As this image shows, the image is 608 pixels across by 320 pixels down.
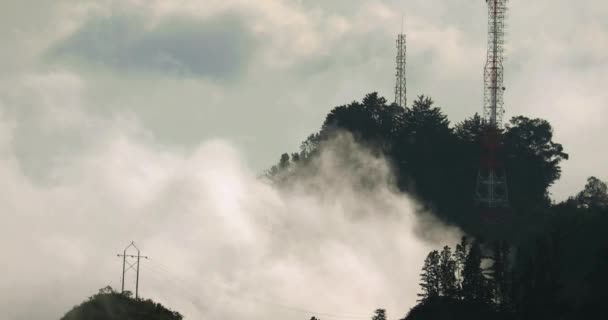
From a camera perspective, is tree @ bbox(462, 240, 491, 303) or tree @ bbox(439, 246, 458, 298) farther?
tree @ bbox(439, 246, 458, 298)

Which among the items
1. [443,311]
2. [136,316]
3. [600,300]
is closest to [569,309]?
[600,300]

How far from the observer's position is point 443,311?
622ft

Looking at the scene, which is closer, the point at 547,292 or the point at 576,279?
the point at 547,292

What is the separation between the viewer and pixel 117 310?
610 feet

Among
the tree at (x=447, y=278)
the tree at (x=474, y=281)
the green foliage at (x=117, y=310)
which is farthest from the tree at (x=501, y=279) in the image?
the green foliage at (x=117, y=310)

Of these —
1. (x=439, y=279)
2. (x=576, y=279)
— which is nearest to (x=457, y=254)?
(x=439, y=279)

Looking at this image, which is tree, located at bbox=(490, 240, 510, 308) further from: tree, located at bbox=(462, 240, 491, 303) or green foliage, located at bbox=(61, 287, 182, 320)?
green foliage, located at bbox=(61, 287, 182, 320)

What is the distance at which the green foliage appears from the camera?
602 feet

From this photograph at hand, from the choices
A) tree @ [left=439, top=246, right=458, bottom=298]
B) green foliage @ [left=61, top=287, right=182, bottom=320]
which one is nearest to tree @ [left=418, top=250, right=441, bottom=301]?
tree @ [left=439, top=246, right=458, bottom=298]

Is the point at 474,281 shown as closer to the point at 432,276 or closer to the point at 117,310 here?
the point at 432,276

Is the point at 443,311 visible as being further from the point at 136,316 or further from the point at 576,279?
the point at 136,316

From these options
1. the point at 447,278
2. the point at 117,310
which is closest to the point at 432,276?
the point at 447,278

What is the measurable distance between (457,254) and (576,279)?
16.6 metres

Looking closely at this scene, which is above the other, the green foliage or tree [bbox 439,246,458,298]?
tree [bbox 439,246,458,298]
